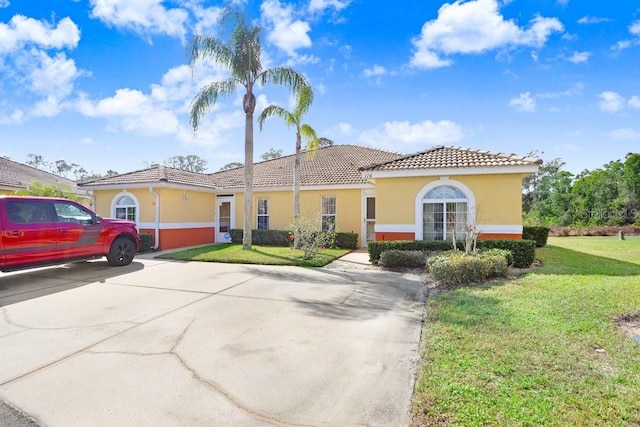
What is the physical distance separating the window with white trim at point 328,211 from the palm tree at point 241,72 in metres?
4.29

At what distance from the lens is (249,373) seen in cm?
355

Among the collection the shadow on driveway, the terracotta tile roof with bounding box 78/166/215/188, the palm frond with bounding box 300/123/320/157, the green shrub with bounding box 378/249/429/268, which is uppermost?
the palm frond with bounding box 300/123/320/157

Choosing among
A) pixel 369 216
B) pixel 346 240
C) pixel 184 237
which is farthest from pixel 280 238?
pixel 184 237

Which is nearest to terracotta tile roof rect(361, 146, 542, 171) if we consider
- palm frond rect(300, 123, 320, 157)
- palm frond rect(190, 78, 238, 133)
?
palm frond rect(300, 123, 320, 157)

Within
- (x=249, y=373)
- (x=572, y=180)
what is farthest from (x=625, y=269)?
(x=572, y=180)

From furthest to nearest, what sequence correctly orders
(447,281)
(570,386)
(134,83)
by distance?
1. (134,83)
2. (447,281)
3. (570,386)

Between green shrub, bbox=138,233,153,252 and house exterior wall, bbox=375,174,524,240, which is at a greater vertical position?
house exterior wall, bbox=375,174,524,240

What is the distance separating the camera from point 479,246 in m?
10.3

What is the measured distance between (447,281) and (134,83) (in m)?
15.1

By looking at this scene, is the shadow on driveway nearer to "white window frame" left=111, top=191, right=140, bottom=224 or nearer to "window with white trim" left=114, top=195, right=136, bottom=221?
"white window frame" left=111, top=191, right=140, bottom=224

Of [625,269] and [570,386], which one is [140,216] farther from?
[625,269]

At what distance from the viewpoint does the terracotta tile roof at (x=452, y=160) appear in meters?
10.7

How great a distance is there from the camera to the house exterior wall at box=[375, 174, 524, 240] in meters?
10.8

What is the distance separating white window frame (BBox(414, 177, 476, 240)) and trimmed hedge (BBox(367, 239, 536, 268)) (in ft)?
2.99
